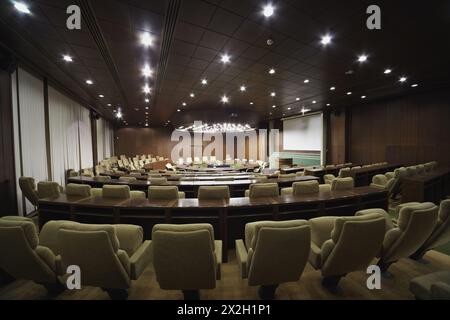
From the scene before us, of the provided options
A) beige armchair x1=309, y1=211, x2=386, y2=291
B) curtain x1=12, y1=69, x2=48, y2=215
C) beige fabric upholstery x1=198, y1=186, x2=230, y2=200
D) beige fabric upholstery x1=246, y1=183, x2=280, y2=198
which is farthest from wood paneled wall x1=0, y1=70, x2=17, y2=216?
beige armchair x1=309, y1=211, x2=386, y2=291

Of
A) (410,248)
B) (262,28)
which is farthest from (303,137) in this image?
(410,248)

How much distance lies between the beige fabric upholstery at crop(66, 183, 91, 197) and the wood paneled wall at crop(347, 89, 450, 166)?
1237 cm

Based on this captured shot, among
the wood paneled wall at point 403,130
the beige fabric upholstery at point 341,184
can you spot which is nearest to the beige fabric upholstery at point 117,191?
the beige fabric upholstery at point 341,184

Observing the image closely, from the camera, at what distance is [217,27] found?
11.5ft

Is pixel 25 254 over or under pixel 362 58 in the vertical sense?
under

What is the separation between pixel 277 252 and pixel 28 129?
7268mm

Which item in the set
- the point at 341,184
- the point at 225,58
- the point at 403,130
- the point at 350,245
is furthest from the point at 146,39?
the point at 403,130

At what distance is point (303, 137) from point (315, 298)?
45.0 feet

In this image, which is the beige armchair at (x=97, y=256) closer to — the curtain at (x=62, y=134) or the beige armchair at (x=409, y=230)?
the beige armchair at (x=409, y=230)

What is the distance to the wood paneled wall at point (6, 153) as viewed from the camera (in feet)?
14.0

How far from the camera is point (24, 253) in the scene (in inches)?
69.5

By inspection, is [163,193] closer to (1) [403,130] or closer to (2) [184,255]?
(2) [184,255]

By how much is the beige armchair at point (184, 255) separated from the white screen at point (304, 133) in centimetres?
1294
